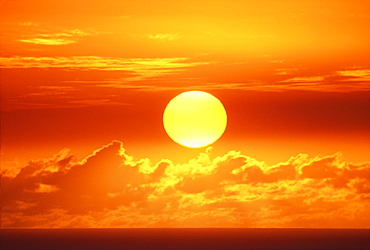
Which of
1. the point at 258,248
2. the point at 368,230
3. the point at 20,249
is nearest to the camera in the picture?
the point at 20,249

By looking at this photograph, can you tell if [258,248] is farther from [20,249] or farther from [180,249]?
[20,249]

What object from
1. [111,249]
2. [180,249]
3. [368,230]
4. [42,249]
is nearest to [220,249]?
[180,249]

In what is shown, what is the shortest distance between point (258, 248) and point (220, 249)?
318 inches

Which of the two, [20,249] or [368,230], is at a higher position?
[368,230]

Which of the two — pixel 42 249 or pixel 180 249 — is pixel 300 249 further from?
pixel 42 249

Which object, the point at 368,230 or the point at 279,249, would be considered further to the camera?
the point at 368,230

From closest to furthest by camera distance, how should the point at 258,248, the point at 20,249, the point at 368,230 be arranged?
1. the point at 20,249
2. the point at 258,248
3. the point at 368,230

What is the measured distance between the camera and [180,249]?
309ft

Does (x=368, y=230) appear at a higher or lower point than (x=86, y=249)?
higher

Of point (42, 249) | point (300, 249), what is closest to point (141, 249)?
point (42, 249)

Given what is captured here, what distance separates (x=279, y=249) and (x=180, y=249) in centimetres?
1301

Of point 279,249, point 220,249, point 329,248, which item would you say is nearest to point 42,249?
point 220,249

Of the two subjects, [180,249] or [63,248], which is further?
[63,248]

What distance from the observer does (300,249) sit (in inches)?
3681
